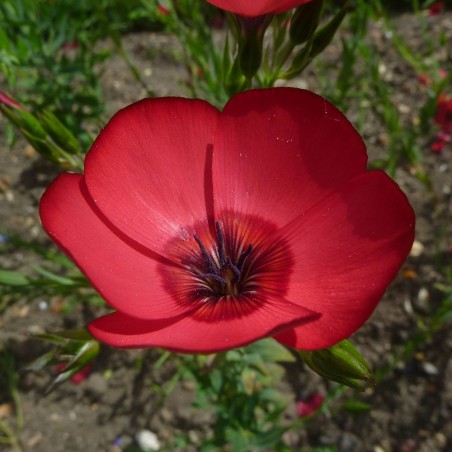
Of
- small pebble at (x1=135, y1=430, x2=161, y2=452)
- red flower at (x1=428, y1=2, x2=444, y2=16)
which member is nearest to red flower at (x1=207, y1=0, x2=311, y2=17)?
small pebble at (x1=135, y1=430, x2=161, y2=452)

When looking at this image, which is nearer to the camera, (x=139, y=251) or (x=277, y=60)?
(x=139, y=251)

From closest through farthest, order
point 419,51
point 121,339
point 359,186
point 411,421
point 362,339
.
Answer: point 121,339 → point 359,186 → point 411,421 → point 362,339 → point 419,51

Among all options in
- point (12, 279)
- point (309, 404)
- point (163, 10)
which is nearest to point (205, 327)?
point (12, 279)

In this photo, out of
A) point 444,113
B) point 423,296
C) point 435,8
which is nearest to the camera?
point 423,296

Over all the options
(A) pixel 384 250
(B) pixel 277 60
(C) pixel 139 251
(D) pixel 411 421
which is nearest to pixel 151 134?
(C) pixel 139 251

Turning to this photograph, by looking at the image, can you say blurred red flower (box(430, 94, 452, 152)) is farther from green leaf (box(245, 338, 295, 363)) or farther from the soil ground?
green leaf (box(245, 338, 295, 363))

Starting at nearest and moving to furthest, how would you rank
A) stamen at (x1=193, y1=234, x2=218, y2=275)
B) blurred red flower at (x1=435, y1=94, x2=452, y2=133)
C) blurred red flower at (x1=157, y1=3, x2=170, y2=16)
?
stamen at (x1=193, y1=234, x2=218, y2=275) < blurred red flower at (x1=157, y1=3, x2=170, y2=16) < blurred red flower at (x1=435, y1=94, x2=452, y2=133)

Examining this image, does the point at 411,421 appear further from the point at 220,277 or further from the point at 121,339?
the point at 121,339

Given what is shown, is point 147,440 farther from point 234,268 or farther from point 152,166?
point 152,166
